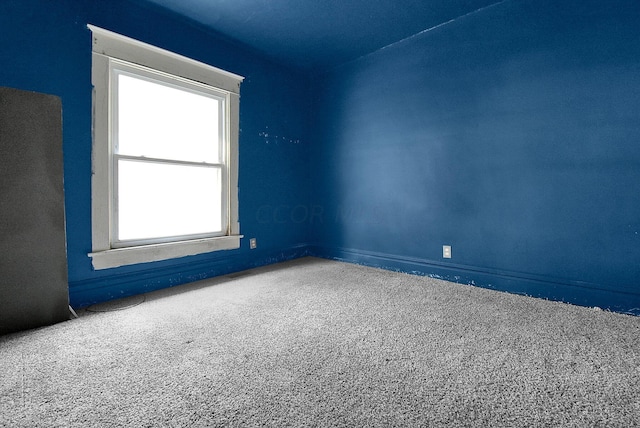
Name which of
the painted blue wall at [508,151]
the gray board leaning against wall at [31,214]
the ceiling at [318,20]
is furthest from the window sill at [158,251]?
the ceiling at [318,20]

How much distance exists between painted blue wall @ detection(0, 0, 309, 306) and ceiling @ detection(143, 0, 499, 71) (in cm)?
25

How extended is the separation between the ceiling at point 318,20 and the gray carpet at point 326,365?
2.57 m

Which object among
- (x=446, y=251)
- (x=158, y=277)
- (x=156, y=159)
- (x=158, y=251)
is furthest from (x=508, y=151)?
(x=158, y=277)

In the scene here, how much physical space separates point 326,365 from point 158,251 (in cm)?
202

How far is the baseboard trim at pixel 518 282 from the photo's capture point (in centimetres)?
231

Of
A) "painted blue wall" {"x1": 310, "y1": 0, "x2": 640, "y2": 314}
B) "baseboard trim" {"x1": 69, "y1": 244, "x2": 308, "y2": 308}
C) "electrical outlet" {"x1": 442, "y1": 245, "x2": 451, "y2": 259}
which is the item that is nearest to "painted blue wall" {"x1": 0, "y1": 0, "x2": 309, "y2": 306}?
"baseboard trim" {"x1": 69, "y1": 244, "x2": 308, "y2": 308}

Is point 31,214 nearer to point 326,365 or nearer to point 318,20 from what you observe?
point 326,365

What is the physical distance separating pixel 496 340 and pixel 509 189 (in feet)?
5.03

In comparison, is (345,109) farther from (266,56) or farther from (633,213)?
(633,213)

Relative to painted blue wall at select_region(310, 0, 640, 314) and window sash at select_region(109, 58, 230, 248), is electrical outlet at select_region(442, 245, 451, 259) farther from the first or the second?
window sash at select_region(109, 58, 230, 248)

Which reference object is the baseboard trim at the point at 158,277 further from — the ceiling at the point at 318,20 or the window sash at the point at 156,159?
the ceiling at the point at 318,20

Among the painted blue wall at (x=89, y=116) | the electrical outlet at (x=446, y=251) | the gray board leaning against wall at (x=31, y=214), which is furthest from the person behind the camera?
the electrical outlet at (x=446, y=251)

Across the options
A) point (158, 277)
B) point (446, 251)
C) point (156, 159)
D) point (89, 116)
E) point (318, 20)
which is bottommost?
point (158, 277)

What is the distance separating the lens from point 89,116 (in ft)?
7.93
